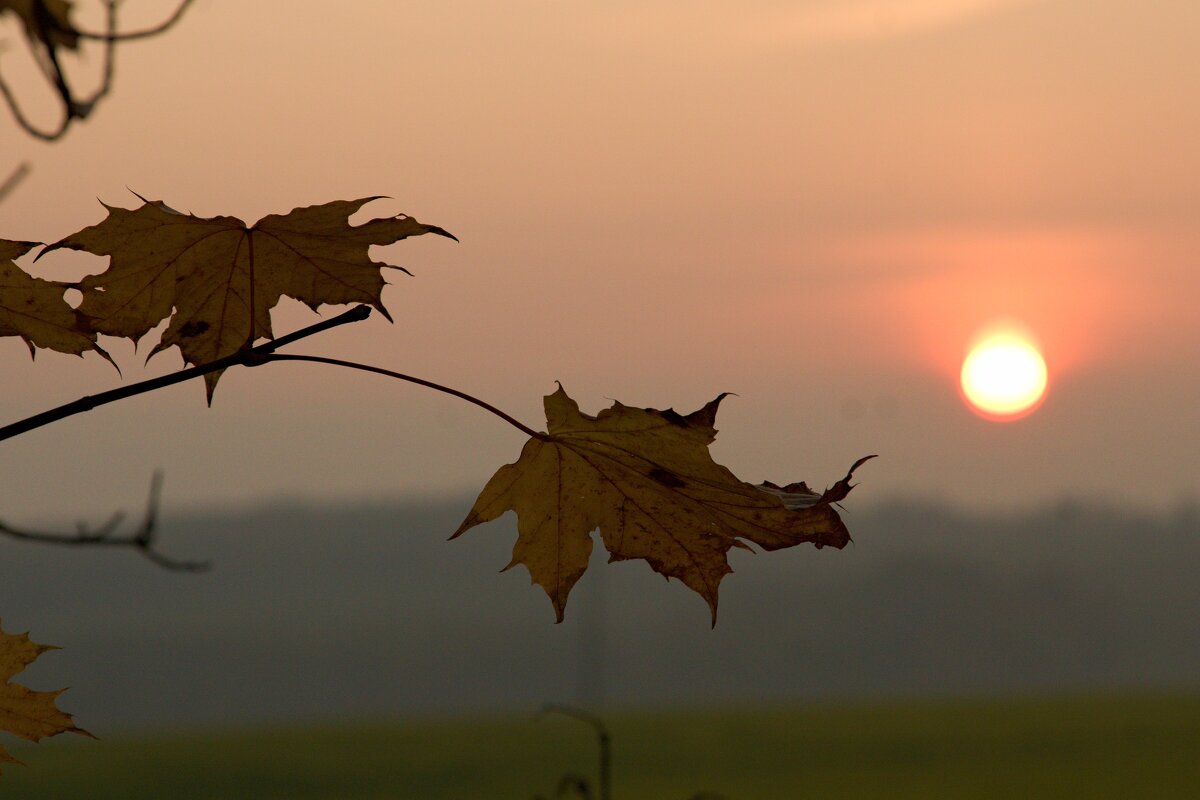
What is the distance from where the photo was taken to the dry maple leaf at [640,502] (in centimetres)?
101

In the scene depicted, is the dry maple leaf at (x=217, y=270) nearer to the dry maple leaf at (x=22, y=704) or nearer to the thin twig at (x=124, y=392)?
the thin twig at (x=124, y=392)

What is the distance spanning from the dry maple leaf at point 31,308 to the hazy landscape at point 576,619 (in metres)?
101

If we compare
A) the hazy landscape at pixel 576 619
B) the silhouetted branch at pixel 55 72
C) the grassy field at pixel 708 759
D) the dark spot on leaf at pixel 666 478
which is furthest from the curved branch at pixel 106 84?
the hazy landscape at pixel 576 619

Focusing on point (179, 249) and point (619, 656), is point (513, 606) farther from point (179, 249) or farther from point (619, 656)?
point (179, 249)

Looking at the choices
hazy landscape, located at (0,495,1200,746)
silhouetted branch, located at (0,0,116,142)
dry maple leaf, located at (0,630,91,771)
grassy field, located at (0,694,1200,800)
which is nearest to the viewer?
silhouetted branch, located at (0,0,116,142)

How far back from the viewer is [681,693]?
10625 cm

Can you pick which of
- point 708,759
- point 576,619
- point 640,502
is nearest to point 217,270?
point 640,502

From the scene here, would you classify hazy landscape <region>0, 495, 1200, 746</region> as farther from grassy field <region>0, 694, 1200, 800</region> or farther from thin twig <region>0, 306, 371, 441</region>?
thin twig <region>0, 306, 371, 441</region>

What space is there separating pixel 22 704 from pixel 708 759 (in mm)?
52466

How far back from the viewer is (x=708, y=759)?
51.5 meters

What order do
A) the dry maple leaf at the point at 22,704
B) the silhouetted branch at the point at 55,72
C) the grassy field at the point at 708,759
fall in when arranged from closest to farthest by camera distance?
the silhouetted branch at the point at 55,72
the dry maple leaf at the point at 22,704
the grassy field at the point at 708,759

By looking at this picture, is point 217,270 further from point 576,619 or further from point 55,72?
point 576,619

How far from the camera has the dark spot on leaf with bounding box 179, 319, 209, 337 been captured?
1.14 m

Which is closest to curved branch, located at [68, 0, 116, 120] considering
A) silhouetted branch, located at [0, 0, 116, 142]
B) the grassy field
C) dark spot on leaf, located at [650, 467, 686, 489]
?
silhouetted branch, located at [0, 0, 116, 142]
